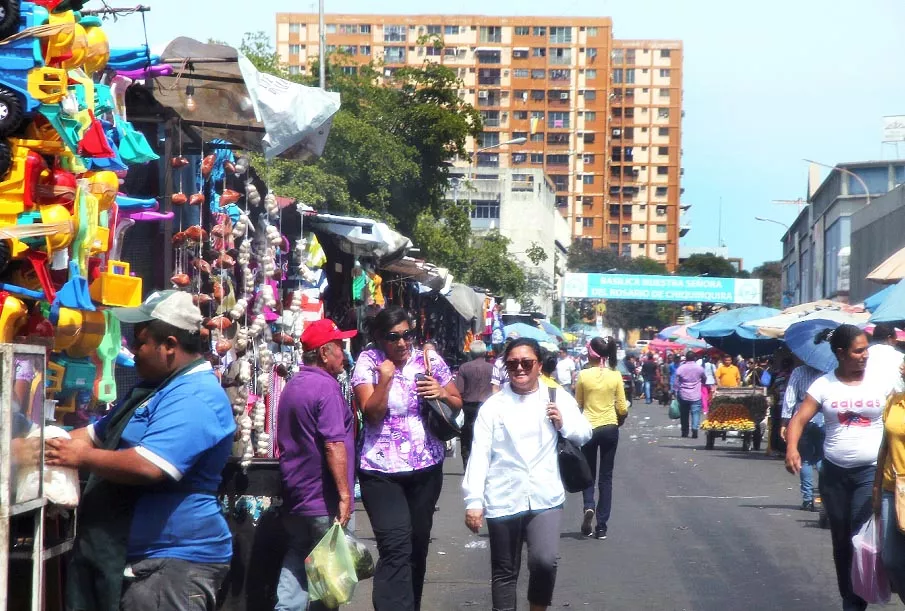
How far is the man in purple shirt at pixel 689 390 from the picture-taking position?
2564 centimetres

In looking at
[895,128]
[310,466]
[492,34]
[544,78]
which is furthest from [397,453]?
[544,78]

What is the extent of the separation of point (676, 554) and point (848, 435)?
349 centimetres

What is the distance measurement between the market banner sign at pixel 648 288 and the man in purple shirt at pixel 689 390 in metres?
35.7

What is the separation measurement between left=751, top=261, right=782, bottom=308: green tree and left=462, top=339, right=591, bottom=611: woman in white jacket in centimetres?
11015

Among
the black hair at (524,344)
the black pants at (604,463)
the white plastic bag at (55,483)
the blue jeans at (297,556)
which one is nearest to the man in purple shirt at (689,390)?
the black pants at (604,463)

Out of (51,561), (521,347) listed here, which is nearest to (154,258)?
(521,347)

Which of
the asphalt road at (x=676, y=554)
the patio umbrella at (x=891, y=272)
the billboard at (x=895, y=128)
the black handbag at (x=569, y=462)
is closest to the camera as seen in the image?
→ the black handbag at (x=569, y=462)

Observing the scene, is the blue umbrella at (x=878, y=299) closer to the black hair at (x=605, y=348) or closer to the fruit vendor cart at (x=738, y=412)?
the black hair at (x=605, y=348)

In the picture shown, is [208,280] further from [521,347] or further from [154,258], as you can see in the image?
[521,347]

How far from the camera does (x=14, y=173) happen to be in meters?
5.21

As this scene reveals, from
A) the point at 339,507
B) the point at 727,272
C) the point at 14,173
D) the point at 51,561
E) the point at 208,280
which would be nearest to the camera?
the point at 51,561

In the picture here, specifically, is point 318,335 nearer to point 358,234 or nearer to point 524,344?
point 524,344

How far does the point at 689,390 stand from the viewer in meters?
26.1

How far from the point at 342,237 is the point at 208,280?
12.8ft
